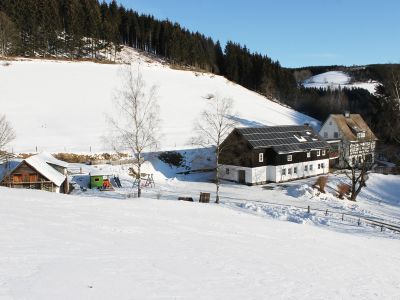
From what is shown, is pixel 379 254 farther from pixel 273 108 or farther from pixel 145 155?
pixel 273 108

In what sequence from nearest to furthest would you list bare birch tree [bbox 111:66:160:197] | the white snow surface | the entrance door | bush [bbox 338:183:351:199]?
the white snow surface < bush [bbox 338:183:351:199] < bare birch tree [bbox 111:66:160:197] < the entrance door

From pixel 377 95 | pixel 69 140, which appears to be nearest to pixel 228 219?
pixel 69 140

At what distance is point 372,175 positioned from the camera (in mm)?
46469

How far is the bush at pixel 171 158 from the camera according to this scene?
4689 cm

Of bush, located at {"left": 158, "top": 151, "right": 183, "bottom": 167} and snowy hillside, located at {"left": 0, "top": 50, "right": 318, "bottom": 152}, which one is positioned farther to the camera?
snowy hillside, located at {"left": 0, "top": 50, "right": 318, "bottom": 152}

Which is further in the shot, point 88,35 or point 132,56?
point 132,56

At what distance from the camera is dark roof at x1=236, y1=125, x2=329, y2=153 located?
144ft

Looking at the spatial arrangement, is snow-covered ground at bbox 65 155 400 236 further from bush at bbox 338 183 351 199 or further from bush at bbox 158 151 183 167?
bush at bbox 158 151 183 167

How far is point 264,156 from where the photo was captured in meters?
44.0

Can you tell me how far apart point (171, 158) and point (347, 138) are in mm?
28619

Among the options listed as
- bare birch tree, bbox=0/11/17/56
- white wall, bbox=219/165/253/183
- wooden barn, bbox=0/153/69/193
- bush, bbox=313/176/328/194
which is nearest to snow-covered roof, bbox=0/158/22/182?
wooden barn, bbox=0/153/69/193

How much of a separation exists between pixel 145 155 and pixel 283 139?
1683 cm

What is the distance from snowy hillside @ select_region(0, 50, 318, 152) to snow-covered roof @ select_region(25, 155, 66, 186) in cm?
1247

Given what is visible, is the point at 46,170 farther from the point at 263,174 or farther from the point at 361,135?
the point at 361,135
